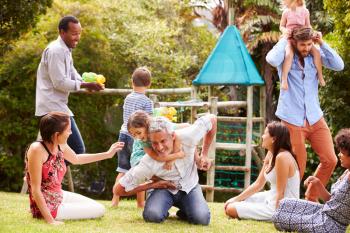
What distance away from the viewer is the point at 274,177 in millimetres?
6879

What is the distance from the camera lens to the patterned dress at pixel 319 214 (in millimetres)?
5965

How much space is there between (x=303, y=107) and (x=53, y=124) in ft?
8.35

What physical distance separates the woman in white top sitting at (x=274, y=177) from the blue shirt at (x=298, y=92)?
46cm

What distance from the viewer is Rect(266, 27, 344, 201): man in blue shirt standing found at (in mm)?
7168

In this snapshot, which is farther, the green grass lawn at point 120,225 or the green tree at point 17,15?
the green tree at point 17,15

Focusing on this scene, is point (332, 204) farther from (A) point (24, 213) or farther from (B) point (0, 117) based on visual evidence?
(B) point (0, 117)

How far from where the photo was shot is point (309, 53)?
291 inches

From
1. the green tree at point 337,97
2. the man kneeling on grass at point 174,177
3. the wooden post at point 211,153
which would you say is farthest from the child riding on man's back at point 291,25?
the wooden post at point 211,153

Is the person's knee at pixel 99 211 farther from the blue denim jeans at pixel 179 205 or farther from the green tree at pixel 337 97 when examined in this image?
the green tree at pixel 337 97

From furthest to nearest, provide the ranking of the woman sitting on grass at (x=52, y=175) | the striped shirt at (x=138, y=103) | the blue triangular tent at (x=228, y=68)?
1. the blue triangular tent at (x=228, y=68)
2. the striped shirt at (x=138, y=103)
3. the woman sitting on grass at (x=52, y=175)

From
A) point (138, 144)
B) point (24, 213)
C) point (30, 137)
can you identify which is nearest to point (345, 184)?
point (138, 144)

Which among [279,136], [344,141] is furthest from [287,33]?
[344,141]

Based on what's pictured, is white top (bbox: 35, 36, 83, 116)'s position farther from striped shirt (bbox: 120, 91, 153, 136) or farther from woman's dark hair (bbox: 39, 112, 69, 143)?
woman's dark hair (bbox: 39, 112, 69, 143)

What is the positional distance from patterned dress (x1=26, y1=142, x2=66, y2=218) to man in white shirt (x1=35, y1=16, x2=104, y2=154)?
3.16 ft
